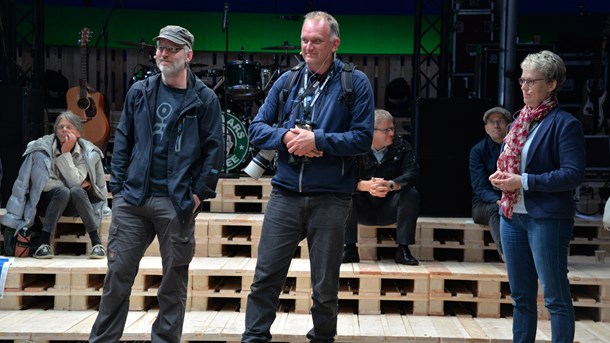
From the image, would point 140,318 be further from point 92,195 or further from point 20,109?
point 20,109

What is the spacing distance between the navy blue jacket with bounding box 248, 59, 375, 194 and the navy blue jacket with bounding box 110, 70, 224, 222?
0.32 m

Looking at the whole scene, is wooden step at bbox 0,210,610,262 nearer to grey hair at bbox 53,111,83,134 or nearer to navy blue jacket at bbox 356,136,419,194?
navy blue jacket at bbox 356,136,419,194

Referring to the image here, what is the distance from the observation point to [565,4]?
1217cm

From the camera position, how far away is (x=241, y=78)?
9008 millimetres

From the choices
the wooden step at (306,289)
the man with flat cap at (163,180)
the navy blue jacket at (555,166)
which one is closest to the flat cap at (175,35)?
the man with flat cap at (163,180)

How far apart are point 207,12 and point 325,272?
929cm

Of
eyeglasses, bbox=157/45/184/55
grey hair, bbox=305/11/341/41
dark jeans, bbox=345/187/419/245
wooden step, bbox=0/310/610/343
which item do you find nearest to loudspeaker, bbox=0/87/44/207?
wooden step, bbox=0/310/610/343

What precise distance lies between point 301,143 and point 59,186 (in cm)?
343

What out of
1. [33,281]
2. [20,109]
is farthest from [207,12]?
[33,281]

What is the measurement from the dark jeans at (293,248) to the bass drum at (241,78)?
16.7 feet

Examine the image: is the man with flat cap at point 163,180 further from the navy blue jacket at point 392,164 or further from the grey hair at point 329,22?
the navy blue jacket at point 392,164

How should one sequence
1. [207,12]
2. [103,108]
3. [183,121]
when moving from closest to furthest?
[183,121] → [103,108] → [207,12]

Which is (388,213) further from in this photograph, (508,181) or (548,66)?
(548,66)

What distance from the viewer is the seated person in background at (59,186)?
21.0ft
